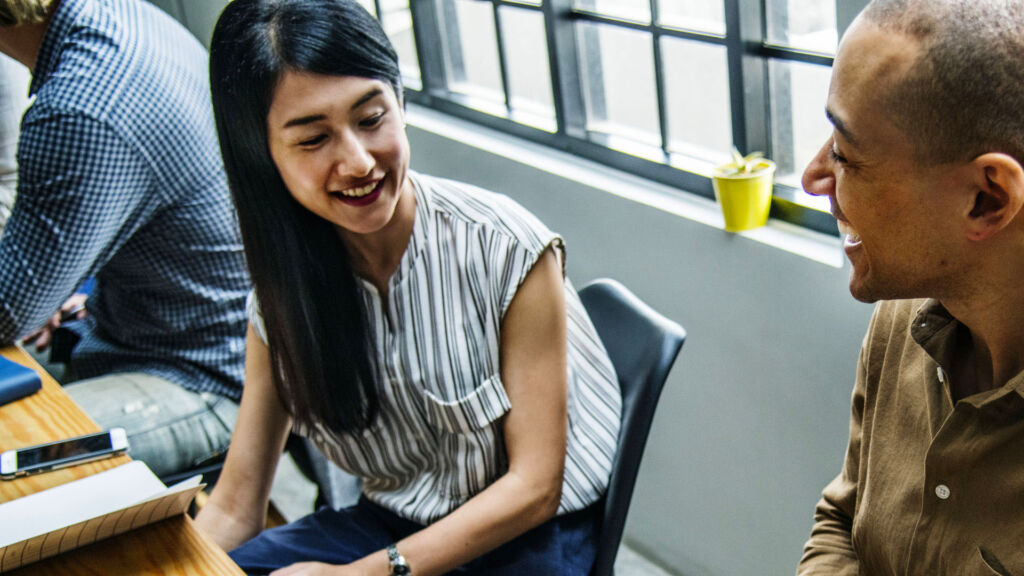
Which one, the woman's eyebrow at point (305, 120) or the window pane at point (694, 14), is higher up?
the woman's eyebrow at point (305, 120)

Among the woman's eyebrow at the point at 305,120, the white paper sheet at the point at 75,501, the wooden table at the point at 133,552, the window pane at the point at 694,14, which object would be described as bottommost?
the wooden table at the point at 133,552

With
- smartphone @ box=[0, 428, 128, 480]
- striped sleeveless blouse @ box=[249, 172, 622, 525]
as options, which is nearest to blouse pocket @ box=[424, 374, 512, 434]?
striped sleeveless blouse @ box=[249, 172, 622, 525]

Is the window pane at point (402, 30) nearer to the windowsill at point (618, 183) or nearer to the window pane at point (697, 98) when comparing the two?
the windowsill at point (618, 183)

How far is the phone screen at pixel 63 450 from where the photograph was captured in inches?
62.0

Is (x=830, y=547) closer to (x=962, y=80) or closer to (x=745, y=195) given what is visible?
(x=962, y=80)

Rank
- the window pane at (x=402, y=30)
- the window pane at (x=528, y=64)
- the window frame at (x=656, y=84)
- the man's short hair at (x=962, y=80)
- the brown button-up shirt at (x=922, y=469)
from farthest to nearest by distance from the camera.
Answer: the window pane at (x=402, y=30) < the window pane at (x=528, y=64) < the window frame at (x=656, y=84) < the brown button-up shirt at (x=922, y=469) < the man's short hair at (x=962, y=80)

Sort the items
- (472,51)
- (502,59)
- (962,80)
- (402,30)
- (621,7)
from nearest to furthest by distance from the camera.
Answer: (962,80) → (621,7) → (502,59) → (472,51) → (402,30)

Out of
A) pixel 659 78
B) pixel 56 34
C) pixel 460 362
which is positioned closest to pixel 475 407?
pixel 460 362

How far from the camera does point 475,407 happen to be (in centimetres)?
155

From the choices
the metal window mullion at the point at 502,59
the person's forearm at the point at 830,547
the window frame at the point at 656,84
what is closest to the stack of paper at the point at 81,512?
the person's forearm at the point at 830,547

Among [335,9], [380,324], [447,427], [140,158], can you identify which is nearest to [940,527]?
[447,427]

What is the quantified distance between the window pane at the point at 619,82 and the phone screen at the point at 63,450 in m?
1.39

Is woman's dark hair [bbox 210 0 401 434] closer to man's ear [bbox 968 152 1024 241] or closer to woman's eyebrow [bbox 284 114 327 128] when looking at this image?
woman's eyebrow [bbox 284 114 327 128]

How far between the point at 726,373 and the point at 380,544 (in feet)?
2.79
